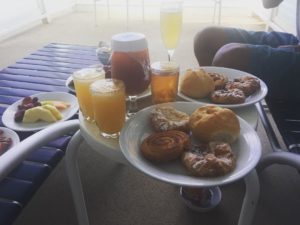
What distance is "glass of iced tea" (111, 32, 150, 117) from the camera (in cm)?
66

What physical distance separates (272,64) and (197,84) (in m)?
0.50

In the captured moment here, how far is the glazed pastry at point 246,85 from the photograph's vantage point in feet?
2.68

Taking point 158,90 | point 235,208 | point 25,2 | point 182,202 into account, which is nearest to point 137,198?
point 182,202

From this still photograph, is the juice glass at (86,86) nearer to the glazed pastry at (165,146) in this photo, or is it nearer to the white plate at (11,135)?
the glazed pastry at (165,146)

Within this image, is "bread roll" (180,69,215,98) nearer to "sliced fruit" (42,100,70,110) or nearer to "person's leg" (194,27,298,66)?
"sliced fruit" (42,100,70,110)

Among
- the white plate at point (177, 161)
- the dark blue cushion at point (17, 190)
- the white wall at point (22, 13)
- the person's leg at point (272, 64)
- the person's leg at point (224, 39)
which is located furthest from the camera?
the white wall at point (22, 13)

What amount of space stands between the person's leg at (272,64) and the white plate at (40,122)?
2.07 feet

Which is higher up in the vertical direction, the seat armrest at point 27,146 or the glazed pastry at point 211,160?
the glazed pastry at point 211,160

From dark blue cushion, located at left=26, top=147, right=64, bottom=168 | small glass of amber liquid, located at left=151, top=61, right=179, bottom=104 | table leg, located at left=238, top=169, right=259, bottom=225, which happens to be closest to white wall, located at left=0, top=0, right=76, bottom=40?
dark blue cushion, located at left=26, top=147, right=64, bottom=168

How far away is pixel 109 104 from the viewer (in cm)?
64

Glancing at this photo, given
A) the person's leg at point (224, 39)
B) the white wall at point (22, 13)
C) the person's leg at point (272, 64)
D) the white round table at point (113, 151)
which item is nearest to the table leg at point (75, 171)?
the white round table at point (113, 151)

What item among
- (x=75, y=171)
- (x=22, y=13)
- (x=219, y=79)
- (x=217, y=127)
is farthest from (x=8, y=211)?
(x=22, y=13)

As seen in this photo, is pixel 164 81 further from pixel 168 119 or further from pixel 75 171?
pixel 75 171

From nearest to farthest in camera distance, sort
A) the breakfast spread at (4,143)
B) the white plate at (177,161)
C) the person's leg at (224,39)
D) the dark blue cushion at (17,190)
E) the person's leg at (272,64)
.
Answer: the white plate at (177,161) < the dark blue cushion at (17,190) < the breakfast spread at (4,143) < the person's leg at (272,64) < the person's leg at (224,39)
